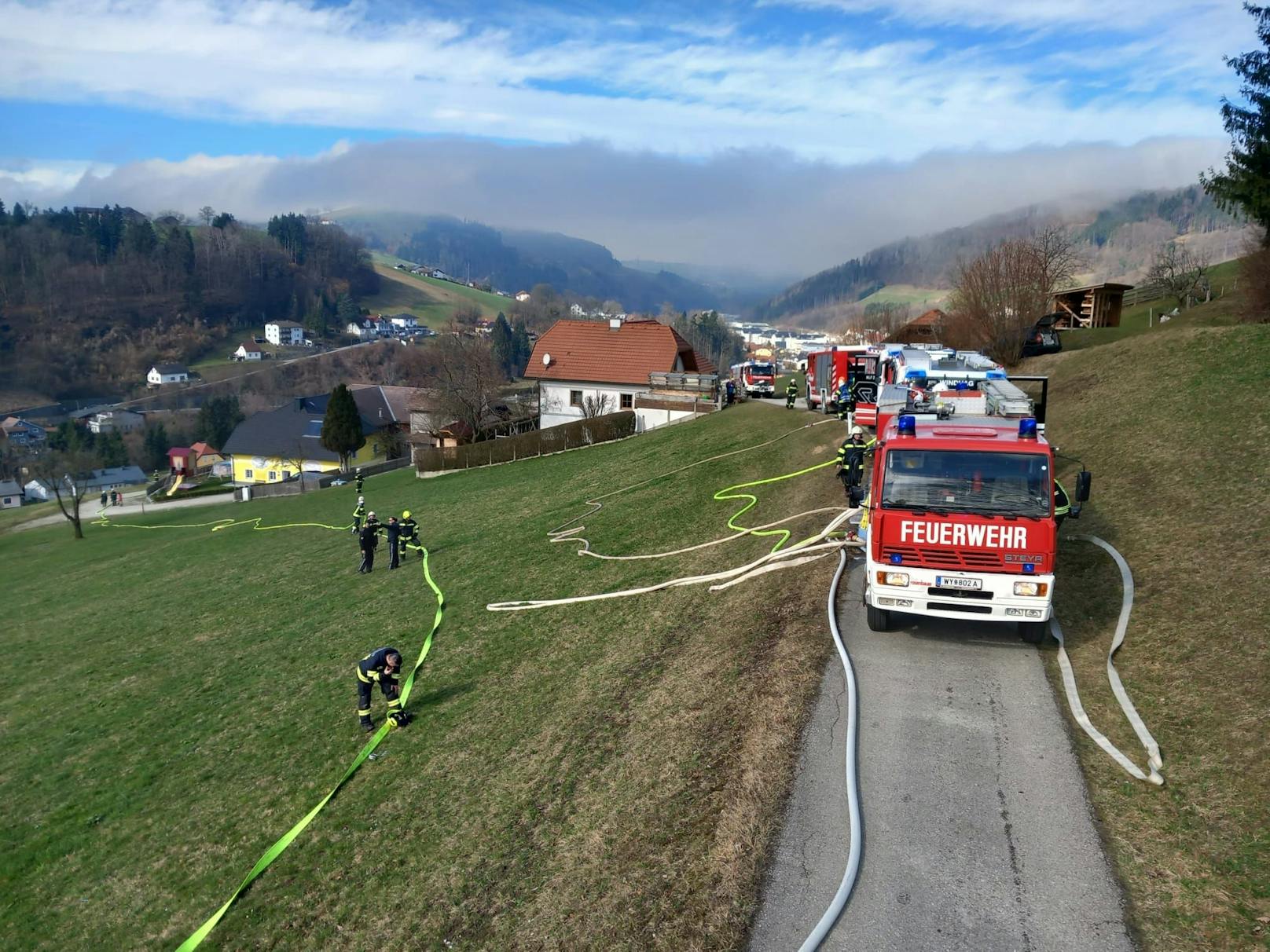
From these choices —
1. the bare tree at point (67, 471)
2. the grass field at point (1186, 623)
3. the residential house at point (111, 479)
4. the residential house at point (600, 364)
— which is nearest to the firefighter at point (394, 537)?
the grass field at point (1186, 623)

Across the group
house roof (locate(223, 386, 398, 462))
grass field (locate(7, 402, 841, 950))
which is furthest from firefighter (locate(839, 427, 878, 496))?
house roof (locate(223, 386, 398, 462))

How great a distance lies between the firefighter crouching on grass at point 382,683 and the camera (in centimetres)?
1227

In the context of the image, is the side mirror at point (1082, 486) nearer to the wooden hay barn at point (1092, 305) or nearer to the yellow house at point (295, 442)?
the wooden hay barn at point (1092, 305)

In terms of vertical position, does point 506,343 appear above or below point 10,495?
above

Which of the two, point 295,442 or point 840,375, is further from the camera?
point 295,442

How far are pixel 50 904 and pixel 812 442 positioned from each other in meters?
23.8

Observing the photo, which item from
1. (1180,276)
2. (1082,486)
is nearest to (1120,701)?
(1082,486)

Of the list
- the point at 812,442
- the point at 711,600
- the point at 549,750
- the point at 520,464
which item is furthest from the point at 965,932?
the point at 520,464

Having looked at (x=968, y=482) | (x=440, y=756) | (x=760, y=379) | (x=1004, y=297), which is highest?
(x=1004, y=297)

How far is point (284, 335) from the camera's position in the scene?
19288cm

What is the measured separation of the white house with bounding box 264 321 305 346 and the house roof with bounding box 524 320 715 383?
15632cm

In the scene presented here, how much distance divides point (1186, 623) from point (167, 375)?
189286mm

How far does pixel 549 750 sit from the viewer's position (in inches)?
413

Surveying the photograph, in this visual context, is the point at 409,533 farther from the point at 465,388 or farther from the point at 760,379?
the point at 465,388
